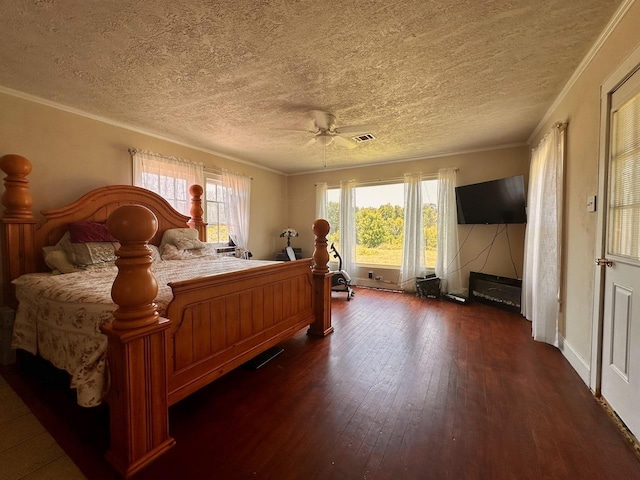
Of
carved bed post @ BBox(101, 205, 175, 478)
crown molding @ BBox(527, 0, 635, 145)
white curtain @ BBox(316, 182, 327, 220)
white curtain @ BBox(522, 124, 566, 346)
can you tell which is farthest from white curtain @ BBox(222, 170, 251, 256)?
crown molding @ BBox(527, 0, 635, 145)

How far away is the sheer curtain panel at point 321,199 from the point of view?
579cm

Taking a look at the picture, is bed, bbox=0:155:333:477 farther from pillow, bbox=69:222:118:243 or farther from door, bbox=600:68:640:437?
door, bbox=600:68:640:437

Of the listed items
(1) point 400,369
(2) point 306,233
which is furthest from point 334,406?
(2) point 306,233

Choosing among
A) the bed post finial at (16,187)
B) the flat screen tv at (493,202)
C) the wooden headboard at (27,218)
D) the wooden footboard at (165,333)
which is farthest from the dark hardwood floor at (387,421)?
the flat screen tv at (493,202)

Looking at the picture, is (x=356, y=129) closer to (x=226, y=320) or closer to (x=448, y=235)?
(x=226, y=320)

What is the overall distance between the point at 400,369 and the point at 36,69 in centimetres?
388

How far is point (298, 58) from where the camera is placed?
6.65ft

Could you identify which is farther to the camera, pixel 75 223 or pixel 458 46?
pixel 75 223

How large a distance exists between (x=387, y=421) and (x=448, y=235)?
3.67 metres

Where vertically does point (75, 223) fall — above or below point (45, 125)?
below

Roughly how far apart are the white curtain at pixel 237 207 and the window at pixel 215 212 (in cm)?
8

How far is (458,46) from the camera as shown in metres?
1.90

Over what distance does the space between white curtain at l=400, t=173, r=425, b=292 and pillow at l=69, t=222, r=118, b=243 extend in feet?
14.2

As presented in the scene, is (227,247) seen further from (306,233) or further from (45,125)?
(45,125)
